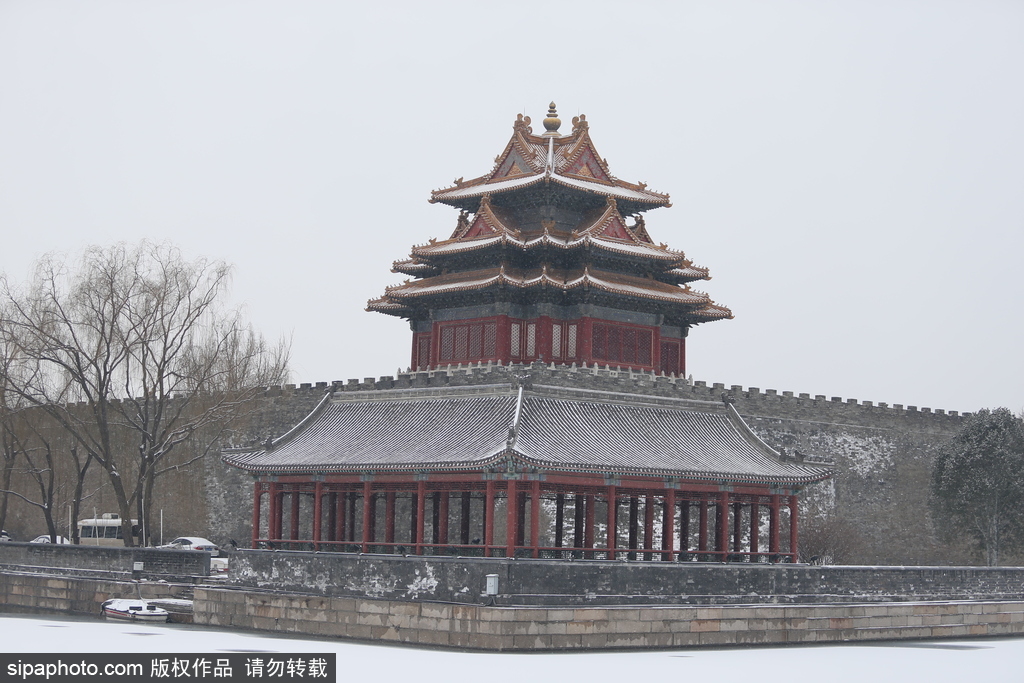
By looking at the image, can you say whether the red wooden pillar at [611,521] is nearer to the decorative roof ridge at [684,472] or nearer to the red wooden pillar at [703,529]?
the decorative roof ridge at [684,472]

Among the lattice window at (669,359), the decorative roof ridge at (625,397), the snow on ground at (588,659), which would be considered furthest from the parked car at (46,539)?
the decorative roof ridge at (625,397)

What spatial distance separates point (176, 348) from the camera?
135 ft

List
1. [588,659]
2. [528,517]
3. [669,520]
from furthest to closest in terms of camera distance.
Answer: [528,517]
[669,520]
[588,659]

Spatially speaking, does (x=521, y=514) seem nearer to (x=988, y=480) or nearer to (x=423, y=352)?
(x=423, y=352)

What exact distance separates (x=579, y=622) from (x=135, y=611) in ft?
37.3

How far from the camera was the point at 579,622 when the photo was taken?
2858cm

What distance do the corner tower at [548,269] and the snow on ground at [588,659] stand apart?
11.8 m

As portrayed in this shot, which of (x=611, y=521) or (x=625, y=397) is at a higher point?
(x=625, y=397)

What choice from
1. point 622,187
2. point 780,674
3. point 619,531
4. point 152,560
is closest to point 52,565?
Answer: point 152,560

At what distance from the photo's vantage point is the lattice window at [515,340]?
132ft

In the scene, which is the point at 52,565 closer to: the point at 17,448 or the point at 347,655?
the point at 17,448

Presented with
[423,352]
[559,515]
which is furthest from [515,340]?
[559,515]

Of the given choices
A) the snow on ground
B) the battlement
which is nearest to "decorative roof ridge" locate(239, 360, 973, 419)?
the battlement

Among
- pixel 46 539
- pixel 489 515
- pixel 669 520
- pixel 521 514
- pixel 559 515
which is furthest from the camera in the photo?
pixel 46 539
